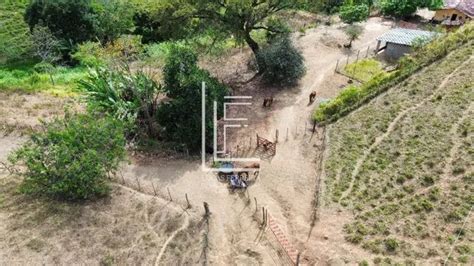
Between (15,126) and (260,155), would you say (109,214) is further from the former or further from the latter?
(15,126)

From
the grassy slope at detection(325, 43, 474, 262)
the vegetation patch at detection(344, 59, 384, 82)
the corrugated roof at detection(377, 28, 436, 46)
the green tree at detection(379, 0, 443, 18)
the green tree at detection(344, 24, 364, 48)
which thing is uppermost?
the green tree at detection(379, 0, 443, 18)

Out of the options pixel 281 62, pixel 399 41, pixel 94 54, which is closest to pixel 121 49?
pixel 94 54

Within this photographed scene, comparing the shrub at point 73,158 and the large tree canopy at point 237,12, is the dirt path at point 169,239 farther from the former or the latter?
the large tree canopy at point 237,12

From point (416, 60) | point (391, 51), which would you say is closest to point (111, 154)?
point (416, 60)

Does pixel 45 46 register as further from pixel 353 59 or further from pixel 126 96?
pixel 353 59

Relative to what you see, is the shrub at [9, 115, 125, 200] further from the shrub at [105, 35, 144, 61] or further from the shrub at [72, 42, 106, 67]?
the shrub at [72, 42, 106, 67]

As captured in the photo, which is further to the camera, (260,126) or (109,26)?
(109,26)

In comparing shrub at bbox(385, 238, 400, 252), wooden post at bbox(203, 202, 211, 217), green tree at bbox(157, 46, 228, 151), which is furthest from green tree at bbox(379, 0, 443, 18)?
wooden post at bbox(203, 202, 211, 217)
